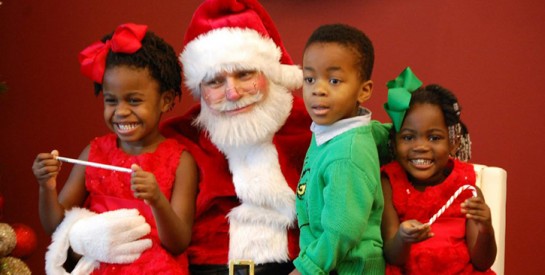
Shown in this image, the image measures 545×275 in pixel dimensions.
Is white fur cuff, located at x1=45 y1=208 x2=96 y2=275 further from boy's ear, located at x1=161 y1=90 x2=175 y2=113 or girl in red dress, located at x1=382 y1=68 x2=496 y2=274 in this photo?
girl in red dress, located at x1=382 y1=68 x2=496 y2=274

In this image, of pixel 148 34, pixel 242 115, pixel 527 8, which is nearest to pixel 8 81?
pixel 148 34

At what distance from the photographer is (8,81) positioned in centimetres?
217

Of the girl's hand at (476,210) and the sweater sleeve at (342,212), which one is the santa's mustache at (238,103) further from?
the girl's hand at (476,210)

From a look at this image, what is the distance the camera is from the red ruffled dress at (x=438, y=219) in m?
1.41

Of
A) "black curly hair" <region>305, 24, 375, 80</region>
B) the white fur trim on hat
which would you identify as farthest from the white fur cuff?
"black curly hair" <region>305, 24, 375, 80</region>

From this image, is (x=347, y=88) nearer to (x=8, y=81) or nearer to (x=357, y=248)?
(x=357, y=248)

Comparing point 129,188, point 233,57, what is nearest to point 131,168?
point 129,188

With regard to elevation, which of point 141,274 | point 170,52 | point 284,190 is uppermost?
point 170,52

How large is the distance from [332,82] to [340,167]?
0.60 feet

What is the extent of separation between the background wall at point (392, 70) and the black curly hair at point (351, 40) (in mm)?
810

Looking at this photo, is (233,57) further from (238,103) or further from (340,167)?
(340,167)

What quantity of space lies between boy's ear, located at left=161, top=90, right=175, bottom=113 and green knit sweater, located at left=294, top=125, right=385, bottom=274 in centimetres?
42

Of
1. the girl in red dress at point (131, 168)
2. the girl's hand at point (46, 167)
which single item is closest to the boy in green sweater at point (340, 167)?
the girl in red dress at point (131, 168)

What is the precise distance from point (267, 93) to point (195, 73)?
19cm
